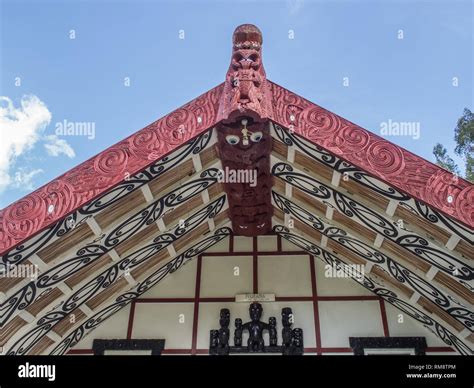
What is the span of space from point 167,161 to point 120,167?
1.37ft

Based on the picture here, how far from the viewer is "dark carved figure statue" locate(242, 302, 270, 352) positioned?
5508 millimetres

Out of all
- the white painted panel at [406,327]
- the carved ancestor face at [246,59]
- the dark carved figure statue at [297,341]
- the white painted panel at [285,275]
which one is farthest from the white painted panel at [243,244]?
the carved ancestor face at [246,59]

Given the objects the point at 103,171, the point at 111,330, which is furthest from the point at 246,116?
the point at 111,330

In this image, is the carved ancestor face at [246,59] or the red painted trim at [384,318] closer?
the carved ancestor face at [246,59]

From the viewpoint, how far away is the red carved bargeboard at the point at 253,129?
12.8 feet

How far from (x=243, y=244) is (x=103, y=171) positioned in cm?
254

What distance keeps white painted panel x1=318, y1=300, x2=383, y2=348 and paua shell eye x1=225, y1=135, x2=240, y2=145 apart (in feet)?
7.56

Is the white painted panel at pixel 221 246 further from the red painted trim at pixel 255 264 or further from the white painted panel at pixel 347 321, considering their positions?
the white painted panel at pixel 347 321

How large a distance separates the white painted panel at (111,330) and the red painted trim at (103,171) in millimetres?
2237

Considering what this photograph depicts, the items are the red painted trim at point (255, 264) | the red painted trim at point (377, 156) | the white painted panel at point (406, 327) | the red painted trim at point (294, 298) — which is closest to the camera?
the red painted trim at point (377, 156)

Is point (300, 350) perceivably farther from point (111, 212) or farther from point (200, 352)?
point (111, 212)

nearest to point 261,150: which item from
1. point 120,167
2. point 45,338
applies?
point 120,167
